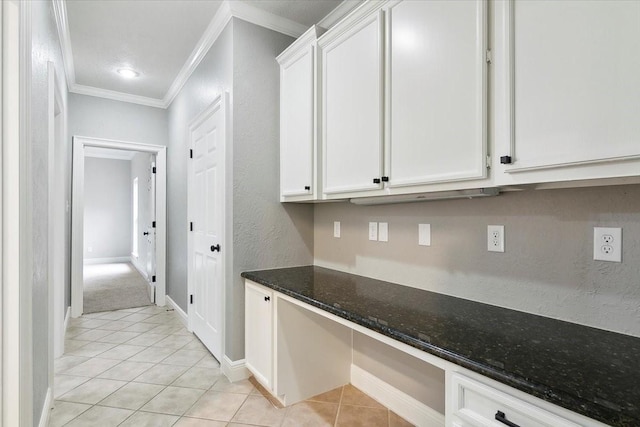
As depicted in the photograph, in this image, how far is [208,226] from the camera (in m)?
2.88

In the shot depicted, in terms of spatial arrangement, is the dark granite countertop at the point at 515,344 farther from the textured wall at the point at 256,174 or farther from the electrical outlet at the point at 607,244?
the textured wall at the point at 256,174

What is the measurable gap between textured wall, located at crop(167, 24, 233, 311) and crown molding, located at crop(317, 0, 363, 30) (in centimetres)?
71

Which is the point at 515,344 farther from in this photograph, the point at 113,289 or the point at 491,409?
the point at 113,289

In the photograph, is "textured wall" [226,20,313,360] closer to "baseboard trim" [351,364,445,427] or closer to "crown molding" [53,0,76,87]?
"baseboard trim" [351,364,445,427]

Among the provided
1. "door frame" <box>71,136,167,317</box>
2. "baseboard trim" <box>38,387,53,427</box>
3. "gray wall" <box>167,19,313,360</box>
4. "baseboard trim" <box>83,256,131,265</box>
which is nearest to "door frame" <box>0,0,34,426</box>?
"baseboard trim" <box>38,387,53,427</box>

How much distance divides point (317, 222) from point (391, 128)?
1.21 metres

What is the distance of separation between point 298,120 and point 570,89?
1559 millimetres

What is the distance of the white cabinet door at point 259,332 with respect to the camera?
2.06 m

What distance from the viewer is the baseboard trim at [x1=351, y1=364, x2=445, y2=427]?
5.92 ft

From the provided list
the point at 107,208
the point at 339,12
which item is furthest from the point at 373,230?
the point at 107,208

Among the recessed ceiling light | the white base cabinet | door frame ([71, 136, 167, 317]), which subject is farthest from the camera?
door frame ([71, 136, 167, 317])

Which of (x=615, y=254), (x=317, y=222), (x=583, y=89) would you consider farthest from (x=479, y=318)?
(x=317, y=222)

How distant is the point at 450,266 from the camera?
5.56 feet

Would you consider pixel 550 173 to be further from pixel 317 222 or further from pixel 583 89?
pixel 317 222
